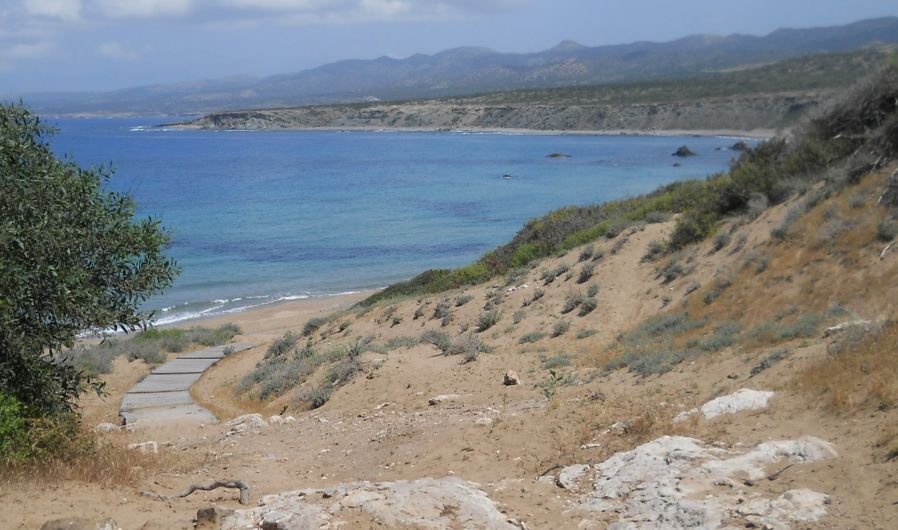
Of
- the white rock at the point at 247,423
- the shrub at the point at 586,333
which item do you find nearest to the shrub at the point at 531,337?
the shrub at the point at 586,333

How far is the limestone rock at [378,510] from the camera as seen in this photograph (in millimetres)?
6008

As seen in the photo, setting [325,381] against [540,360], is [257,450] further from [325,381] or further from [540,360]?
[540,360]

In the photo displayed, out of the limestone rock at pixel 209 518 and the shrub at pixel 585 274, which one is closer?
the limestone rock at pixel 209 518

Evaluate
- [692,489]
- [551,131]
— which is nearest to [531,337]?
[692,489]

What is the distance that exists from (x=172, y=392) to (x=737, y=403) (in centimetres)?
1263

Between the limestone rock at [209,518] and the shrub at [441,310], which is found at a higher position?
the limestone rock at [209,518]

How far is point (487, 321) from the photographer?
672 inches

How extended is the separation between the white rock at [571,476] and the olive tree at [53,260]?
209 inches

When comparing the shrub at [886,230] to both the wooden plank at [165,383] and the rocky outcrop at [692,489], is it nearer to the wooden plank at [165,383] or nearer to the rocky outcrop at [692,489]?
the rocky outcrop at [692,489]

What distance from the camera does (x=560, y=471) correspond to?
7449 mm

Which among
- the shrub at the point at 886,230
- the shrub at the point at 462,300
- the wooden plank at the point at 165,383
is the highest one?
the shrub at the point at 886,230

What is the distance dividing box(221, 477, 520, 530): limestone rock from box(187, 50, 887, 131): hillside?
233 feet

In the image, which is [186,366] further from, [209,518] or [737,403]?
[737,403]

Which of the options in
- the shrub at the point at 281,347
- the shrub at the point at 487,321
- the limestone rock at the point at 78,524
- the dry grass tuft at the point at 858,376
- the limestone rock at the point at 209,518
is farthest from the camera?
the shrub at the point at 281,347
